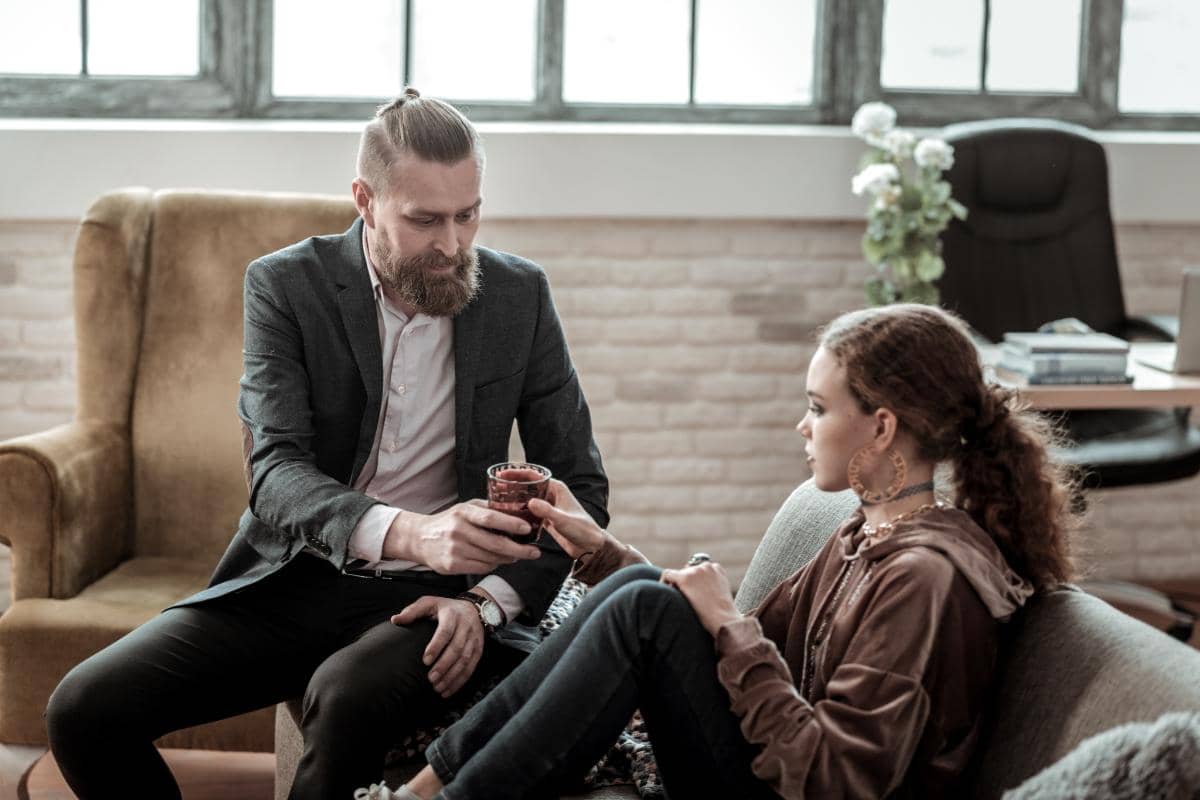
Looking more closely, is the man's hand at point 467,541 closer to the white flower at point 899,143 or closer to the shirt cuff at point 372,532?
the shirt cuff at point 372,532

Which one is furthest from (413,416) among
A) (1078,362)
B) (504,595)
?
(1078,362)

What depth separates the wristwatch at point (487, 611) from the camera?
7.36 feet

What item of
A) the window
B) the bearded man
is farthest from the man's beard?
the window

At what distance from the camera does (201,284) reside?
10.4ft

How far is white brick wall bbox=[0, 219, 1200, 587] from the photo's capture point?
405 centimetres

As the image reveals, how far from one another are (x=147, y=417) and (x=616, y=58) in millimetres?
1733

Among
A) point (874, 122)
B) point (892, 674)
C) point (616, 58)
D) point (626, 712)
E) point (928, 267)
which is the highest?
point (616, 58)

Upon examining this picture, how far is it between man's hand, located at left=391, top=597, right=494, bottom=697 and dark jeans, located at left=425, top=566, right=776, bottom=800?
0.89 ft

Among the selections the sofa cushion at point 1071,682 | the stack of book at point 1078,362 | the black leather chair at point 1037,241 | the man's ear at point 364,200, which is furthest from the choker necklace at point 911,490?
the black leather chair at point 1037,241

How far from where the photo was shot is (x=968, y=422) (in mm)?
1890

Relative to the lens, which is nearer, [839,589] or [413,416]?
[839,589]

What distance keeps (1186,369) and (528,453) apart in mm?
1646

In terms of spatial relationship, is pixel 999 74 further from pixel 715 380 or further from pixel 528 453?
pixel 528 453

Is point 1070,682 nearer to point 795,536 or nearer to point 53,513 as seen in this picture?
point 795,536
